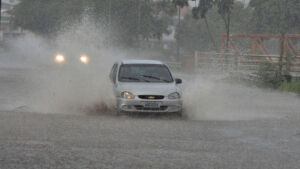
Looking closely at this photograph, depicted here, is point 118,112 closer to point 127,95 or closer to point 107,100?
point 127,95

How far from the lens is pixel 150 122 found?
13.9 metres

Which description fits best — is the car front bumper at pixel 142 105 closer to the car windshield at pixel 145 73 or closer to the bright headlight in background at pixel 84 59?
the car windshield at pixel 145 73

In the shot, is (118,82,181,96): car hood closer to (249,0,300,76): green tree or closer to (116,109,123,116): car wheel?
(116,109,123,116): car wheel

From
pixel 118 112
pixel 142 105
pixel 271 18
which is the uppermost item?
pixel 142 105

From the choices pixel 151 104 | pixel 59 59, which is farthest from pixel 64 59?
pixel 151 104

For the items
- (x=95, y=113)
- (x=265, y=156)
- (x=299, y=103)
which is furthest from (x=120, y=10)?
(x=265, y=156)

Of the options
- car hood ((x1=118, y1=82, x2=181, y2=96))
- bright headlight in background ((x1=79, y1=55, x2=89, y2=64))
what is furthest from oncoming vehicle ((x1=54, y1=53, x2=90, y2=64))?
car hood ((x1=118, y1=82, x2=181, y2=96))

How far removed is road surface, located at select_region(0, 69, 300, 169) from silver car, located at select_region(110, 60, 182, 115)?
1.08 ft

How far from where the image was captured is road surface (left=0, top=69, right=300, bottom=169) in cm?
888

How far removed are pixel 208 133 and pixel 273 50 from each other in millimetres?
88336

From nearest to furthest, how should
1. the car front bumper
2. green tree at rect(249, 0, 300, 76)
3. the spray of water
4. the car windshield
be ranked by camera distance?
the car front bumper < the car windshield < the spray of water < green tree at rect(249, 0, 300, 76)

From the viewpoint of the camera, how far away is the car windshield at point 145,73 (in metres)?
15.6

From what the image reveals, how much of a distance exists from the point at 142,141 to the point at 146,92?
367 cm

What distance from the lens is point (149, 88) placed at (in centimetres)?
1467
